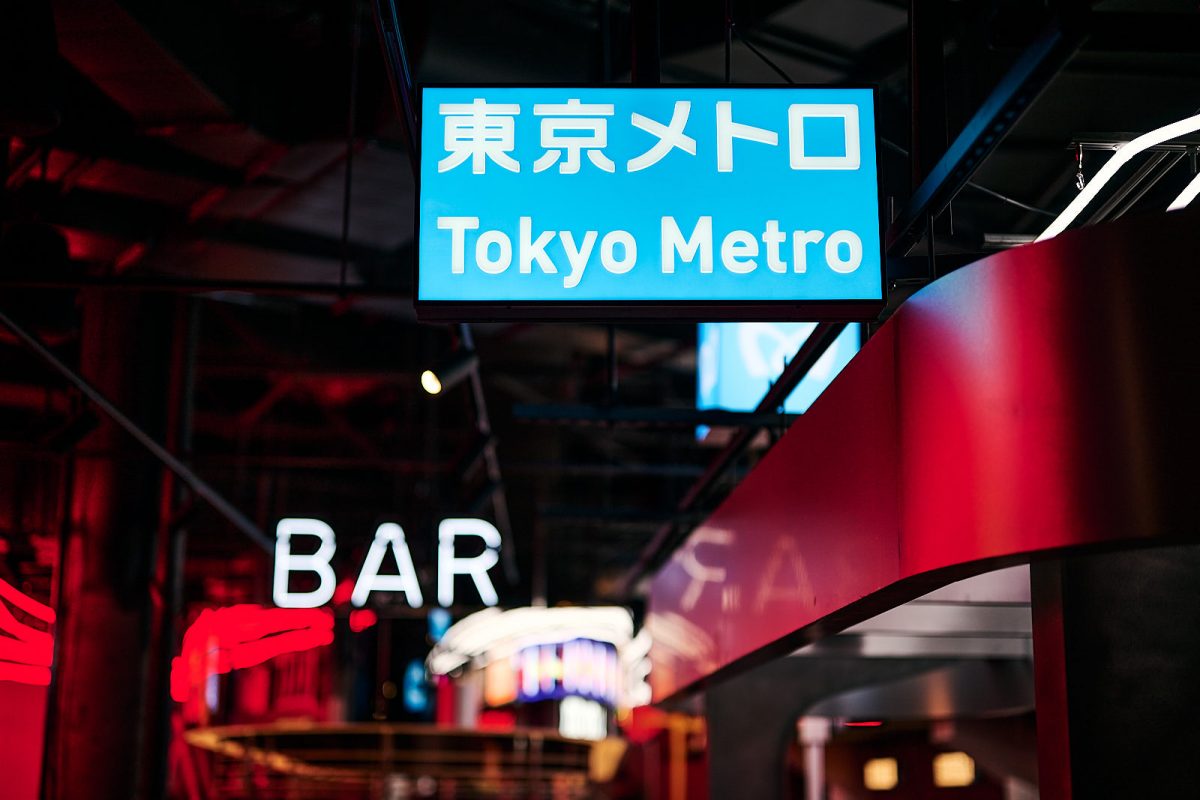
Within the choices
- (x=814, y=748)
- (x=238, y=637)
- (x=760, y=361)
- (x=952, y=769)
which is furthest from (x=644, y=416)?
(x=952, y=769)

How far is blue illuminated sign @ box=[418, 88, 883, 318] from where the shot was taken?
4.23 m

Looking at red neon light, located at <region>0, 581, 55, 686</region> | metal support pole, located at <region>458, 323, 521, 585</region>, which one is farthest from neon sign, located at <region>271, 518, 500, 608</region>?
red neon light, located at <region>0, 581, 55, 686</region>

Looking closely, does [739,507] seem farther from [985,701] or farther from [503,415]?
[503,415]

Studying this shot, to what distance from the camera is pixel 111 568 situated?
1100cm

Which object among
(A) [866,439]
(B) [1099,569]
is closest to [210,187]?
(A) [866,439]

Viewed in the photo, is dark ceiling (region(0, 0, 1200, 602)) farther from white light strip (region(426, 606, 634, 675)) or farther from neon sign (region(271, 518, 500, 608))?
white light strip (region(426, 606, 634, 675))

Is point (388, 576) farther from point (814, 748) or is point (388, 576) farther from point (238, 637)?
point (814, 748)

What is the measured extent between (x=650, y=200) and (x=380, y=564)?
5907 mm

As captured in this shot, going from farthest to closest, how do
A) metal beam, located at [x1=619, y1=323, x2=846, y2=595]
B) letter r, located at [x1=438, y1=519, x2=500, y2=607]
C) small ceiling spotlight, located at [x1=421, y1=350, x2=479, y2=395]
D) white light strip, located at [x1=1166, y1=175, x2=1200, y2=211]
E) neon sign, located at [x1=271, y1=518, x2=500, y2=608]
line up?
letter r, located at [x1=438, y1=519, x2=500, y2=607], neon sign, located at [x1=271, y1=518, x2=500, y2=608], small ceiling spotlight, located at [x1=421, y1=350, x2=479, y2=395], metal beam, located at [x1=619, y1=323, x2=846, y2=595], white light strip, located at [x1=1166, y1=175, x2=1200, y2=211]

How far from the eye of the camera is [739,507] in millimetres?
7523

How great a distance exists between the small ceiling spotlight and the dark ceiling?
0.15 m

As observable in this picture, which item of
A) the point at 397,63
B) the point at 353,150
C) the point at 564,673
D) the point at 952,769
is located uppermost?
the point at 353,150

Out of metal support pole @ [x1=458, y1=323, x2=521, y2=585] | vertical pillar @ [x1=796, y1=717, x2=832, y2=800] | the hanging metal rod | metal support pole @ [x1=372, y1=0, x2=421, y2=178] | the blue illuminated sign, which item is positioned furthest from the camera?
vertical pillar @ [x1=796, y1=717, x2=832, y2=800]

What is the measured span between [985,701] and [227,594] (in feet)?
49.9
